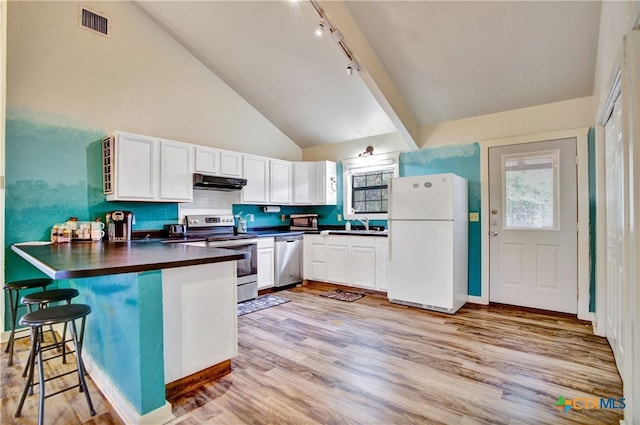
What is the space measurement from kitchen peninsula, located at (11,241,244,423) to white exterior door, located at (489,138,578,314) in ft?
10.6

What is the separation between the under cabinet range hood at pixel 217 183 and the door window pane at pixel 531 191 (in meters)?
3.38

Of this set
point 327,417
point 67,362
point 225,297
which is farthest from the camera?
point 67,362

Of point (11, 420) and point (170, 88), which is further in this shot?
point (170, 88)

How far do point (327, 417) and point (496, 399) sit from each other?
1036mm

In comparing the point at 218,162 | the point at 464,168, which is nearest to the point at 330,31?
the point at 218,162

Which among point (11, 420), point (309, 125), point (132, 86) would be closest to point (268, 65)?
point (309, 125)

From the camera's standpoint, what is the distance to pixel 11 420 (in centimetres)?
174

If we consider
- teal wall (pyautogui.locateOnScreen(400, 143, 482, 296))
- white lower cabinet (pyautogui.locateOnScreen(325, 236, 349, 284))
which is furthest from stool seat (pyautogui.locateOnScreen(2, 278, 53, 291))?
teal wall (pyautogui.locateOnScreen(400, 143, 482, 296))

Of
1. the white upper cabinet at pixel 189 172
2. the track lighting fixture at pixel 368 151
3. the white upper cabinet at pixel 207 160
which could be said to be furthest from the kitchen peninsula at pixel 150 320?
the track lighting fixture at pixel 368 151

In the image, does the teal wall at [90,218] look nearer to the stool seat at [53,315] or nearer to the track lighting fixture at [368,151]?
the stool seat at [53,315]

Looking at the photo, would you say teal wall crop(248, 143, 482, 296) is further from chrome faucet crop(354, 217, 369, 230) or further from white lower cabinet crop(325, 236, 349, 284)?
white lower cabinet crop(325, 236, 349, 284)

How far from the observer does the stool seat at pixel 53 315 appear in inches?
64.4

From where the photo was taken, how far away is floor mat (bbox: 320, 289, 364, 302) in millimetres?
4109

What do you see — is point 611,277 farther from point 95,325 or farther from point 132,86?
point 132,86
